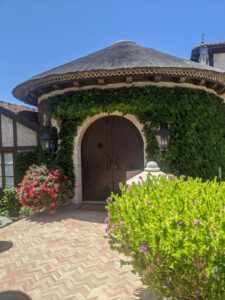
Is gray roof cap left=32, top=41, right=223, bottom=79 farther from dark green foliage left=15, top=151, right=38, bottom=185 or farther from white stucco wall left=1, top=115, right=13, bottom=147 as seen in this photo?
white stucco wall left=1, top=115, right=13, bottom=147

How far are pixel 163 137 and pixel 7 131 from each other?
6.30 meters

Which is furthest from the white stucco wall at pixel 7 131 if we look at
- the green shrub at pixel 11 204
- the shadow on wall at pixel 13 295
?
the shadow on wall at pixel 13 295

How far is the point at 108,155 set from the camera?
25.7ft

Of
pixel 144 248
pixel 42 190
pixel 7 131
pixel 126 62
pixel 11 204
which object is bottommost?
pixel 11 204

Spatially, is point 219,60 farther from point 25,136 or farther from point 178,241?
point 178,241

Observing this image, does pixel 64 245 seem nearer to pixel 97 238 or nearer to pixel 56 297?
pixel 97 238

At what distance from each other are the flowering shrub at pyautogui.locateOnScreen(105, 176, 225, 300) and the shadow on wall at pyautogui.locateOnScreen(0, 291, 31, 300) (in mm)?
1459

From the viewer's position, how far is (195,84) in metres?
7.62

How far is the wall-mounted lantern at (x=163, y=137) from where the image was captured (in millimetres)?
6953

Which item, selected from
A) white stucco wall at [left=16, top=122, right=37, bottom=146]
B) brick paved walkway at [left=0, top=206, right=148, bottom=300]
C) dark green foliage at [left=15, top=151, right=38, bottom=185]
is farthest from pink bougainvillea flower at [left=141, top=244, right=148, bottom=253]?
white stucco wall at [left=16, top=122, right=37, bottom=146]

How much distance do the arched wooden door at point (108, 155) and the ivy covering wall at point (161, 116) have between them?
20.3 inches

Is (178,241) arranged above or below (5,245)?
above

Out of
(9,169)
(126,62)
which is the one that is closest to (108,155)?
(126,62)

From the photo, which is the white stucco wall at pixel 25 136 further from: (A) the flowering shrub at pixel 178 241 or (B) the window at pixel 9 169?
(A) the flowering shrub at pixel 178 241
